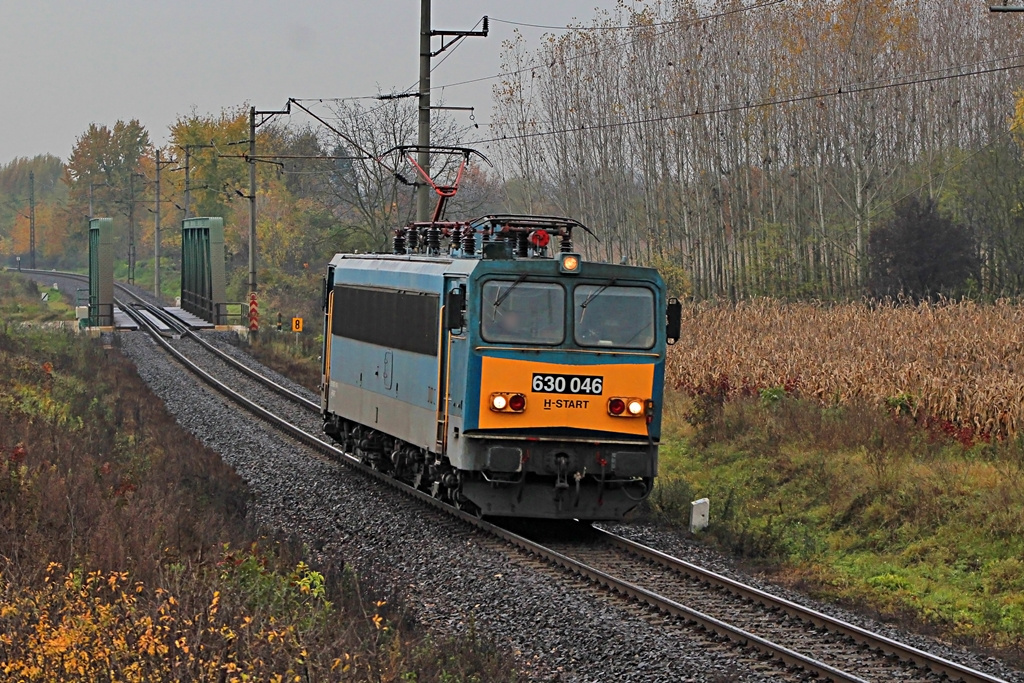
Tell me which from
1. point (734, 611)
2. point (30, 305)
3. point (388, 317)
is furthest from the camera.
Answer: point (30, 305)

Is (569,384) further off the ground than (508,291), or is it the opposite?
(508,291)

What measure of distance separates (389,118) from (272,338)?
13.6 meters

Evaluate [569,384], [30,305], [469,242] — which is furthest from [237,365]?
[30,305]

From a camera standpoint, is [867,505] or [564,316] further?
[867,505]

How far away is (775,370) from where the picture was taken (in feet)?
71.6

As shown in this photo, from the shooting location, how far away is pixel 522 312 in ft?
43.7

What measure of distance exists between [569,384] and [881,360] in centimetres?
938

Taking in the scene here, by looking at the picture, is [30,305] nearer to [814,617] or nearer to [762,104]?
[762,104]

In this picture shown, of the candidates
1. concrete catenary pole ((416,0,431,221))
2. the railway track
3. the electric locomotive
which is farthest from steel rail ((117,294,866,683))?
concrete catenary pole ((416,0,431,221))

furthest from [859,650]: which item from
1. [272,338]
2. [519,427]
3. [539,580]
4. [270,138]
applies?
[270,138]

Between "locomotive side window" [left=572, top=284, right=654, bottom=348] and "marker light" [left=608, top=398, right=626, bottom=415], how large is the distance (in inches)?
22.9

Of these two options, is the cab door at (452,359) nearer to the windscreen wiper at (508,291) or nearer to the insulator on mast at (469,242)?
the windscreen wiper at (508,291)

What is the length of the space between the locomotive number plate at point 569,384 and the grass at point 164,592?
2.89 m

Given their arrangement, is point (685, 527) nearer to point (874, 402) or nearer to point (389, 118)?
point (874, 402)
